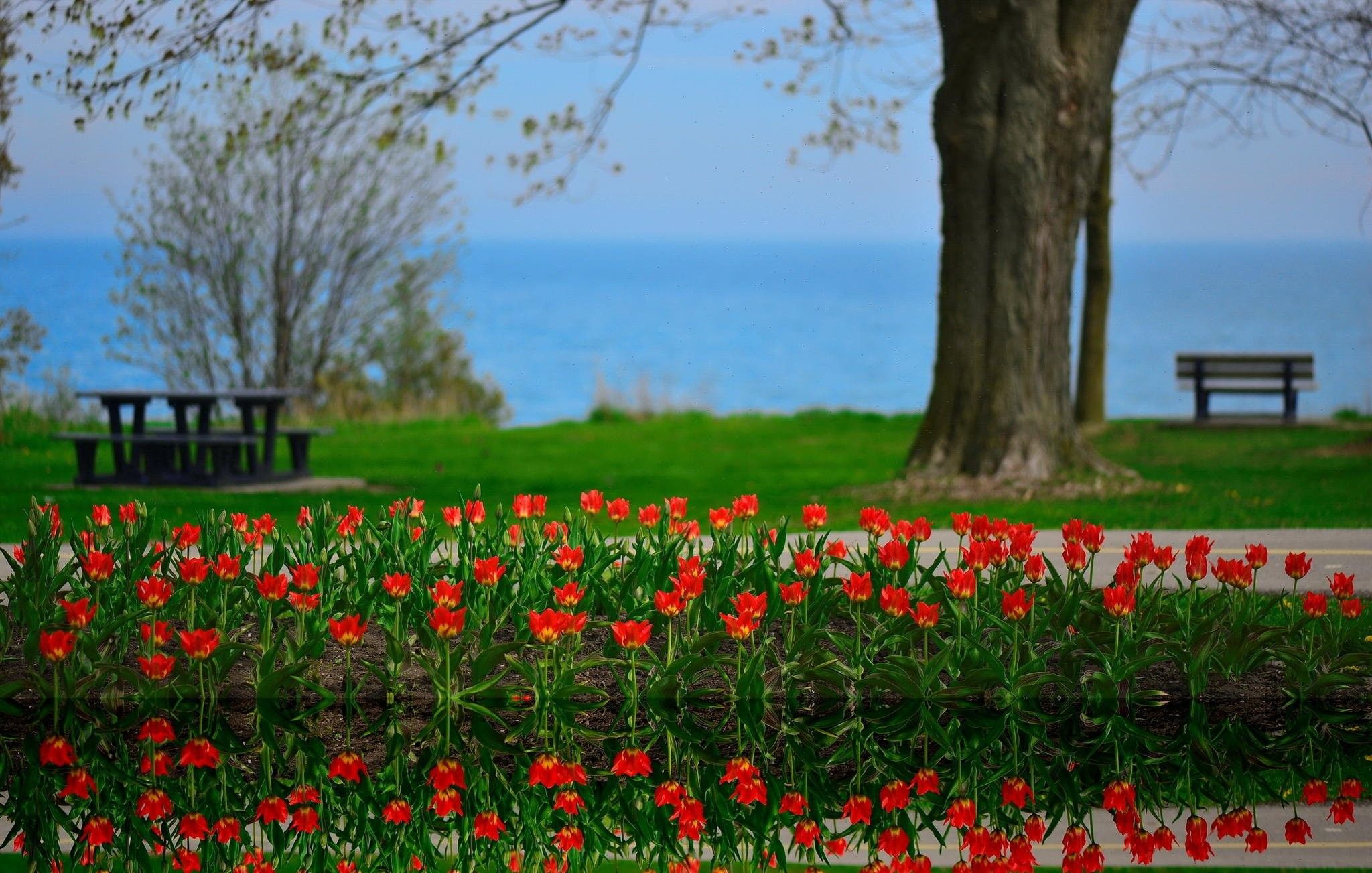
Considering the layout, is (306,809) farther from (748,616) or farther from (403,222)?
(403,222)

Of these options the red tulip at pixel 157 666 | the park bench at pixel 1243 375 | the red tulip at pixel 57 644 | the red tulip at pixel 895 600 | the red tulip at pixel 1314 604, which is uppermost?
the park bench at pixel 1243 375

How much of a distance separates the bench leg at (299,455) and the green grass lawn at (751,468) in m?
0.62

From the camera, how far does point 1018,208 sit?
13.2 meters

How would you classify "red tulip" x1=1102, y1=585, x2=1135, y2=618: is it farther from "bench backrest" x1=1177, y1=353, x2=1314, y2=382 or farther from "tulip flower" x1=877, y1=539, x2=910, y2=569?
"bench backrest" x1=1177, y1=353, x2=1314, y2=382

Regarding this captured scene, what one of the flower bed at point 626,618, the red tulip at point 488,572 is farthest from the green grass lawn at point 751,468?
the red tulip at point 488,572

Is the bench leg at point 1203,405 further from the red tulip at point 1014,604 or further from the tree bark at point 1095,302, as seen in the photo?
the red tulip at point 1014,604

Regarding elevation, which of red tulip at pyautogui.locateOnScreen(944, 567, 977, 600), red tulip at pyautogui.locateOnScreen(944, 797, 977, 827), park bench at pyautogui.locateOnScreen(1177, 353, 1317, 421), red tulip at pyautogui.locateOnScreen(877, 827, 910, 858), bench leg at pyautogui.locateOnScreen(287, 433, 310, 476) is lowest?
red tulip at pyautogui.locateOnScreen(877, 827, 910, 858)

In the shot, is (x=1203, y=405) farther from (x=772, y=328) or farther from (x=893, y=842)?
(x=772, y=328)

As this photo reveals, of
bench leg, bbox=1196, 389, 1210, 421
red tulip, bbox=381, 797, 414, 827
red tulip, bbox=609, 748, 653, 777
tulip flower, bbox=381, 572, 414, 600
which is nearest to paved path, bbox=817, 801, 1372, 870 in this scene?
red tulip, bbox=609, 748, 653, 777

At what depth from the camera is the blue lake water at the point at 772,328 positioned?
35406mm

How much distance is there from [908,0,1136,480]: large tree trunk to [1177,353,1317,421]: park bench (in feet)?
21.9

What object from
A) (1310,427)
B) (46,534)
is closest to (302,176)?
(1310,427)

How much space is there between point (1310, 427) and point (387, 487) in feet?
35.9

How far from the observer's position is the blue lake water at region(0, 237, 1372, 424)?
116 ft
